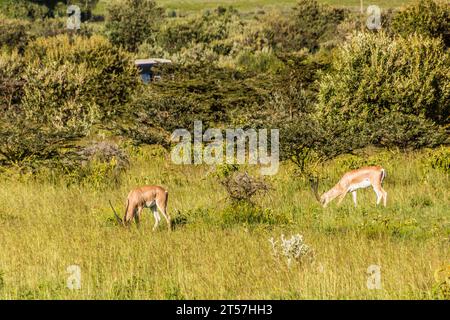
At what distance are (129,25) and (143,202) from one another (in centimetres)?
6649

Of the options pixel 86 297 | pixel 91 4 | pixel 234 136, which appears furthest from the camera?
pixel 91 4

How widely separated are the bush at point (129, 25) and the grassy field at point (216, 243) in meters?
59.1

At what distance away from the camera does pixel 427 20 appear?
46.5 metres

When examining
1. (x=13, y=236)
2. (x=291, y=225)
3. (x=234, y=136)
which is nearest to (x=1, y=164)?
(x=234, y=136)

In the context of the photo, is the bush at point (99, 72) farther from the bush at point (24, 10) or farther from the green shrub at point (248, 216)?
the bush at point (24, 10)

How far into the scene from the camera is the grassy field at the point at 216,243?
10484 millimetres

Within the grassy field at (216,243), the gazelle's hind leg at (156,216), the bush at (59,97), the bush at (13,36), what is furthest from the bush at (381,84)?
the bush at (13,36)

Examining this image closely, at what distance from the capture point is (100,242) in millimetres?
13820

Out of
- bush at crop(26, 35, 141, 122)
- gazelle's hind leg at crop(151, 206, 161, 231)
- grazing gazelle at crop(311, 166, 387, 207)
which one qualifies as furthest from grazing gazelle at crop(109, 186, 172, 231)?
bush at crop(26, 35, 141, 122)

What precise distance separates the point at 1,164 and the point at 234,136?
22.7 feet

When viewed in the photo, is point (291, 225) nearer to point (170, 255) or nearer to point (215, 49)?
point (170, 255)

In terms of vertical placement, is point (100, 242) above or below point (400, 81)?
below

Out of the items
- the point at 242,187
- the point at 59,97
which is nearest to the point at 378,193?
the point at 242,187

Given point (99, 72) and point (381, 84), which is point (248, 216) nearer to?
point (381, 84)
